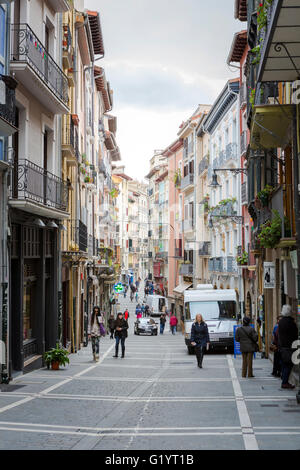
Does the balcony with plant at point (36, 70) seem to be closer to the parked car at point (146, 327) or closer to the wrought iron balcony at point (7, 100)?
the wrought iron balcony at point (7, 100)

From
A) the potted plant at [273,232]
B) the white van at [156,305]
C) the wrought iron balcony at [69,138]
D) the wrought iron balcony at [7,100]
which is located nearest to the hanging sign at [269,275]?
the potted plant at [273,232]

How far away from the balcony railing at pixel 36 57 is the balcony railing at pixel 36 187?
2.34 meters

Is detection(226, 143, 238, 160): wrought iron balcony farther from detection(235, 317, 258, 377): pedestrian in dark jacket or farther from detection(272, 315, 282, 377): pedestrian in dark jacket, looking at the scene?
detection(235, 317, 258, 377): pedestrian in dark jacket

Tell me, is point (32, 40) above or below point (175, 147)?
below

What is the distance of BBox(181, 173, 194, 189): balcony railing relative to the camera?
5997 cm

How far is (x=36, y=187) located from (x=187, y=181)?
4357 cm

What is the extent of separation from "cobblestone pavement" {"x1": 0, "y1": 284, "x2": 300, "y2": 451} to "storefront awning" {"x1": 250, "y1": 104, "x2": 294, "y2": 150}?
585 centimetres

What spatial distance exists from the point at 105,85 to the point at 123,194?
59.3 metres

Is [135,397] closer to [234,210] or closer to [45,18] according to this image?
[45,18]

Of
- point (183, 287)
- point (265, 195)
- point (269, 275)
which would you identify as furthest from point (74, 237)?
point (183, 287)

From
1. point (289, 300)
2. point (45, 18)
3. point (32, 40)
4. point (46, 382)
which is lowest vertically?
point (46, 382)

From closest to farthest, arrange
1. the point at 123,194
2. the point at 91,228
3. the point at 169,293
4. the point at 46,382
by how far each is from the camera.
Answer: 1. the point at 46,382
2. the point at 91,228
3. the point at 169,293
4. the point at 123,194
